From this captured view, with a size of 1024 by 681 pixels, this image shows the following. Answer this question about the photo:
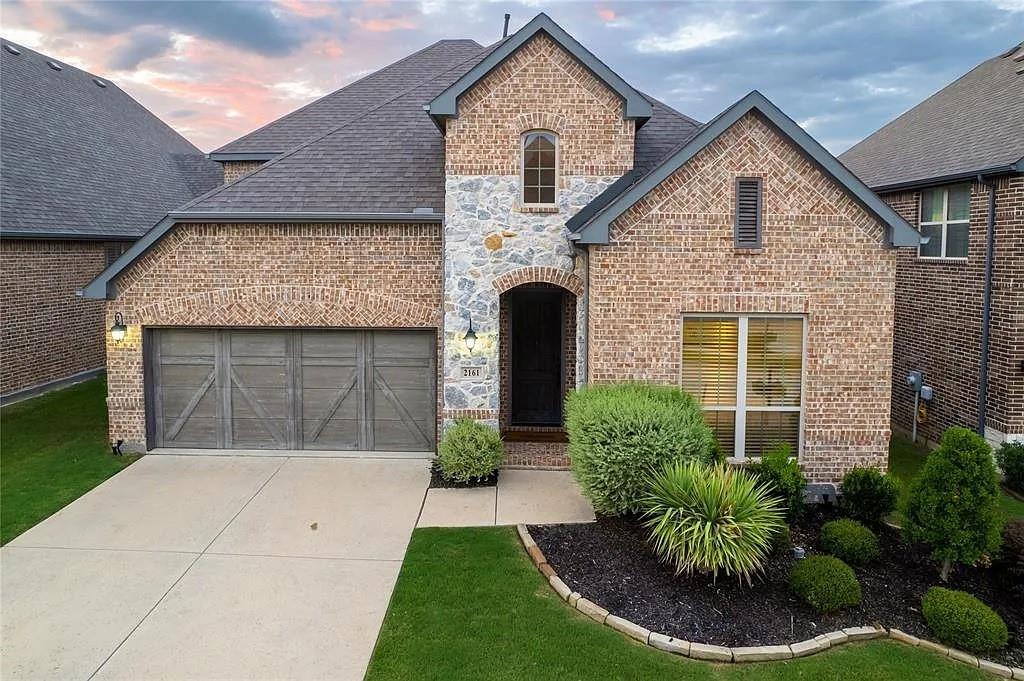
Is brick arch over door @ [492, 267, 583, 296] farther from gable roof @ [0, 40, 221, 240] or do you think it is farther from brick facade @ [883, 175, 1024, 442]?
gable roof @ [0, 40, 221, 240]

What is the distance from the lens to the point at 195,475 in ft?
40.3

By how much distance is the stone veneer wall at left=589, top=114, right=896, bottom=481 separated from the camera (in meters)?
10.9

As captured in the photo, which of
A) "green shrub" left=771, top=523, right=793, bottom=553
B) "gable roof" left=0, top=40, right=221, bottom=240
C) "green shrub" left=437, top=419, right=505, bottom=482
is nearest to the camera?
"green shrub" left=771, top=523, right=793, bottom=553

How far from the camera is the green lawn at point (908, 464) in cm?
1130

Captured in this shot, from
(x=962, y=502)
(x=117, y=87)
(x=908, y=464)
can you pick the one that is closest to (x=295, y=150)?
(x=962, y=502)

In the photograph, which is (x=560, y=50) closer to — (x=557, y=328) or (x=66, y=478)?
(x=557, y=328)

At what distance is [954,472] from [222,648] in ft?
26.2

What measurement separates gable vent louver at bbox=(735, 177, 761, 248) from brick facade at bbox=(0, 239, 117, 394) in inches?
637

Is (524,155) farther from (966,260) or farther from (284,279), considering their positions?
(966,260)

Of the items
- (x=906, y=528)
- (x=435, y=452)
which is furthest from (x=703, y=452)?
(x=435, y=452)

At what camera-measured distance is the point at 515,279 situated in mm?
12570

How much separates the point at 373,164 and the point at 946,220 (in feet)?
37.0

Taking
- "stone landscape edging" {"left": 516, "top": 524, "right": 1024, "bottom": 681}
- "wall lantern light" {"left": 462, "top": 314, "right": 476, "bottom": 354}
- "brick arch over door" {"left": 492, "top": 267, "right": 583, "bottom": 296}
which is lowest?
"stone landscape edging" {"left": 516, "top": 524, "right": 1024, "bottom": 681}

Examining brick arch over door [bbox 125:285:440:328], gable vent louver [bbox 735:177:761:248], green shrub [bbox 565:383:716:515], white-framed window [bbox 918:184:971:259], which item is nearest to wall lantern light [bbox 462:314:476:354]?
brick arch over door [bbox 125:285:440:328]
